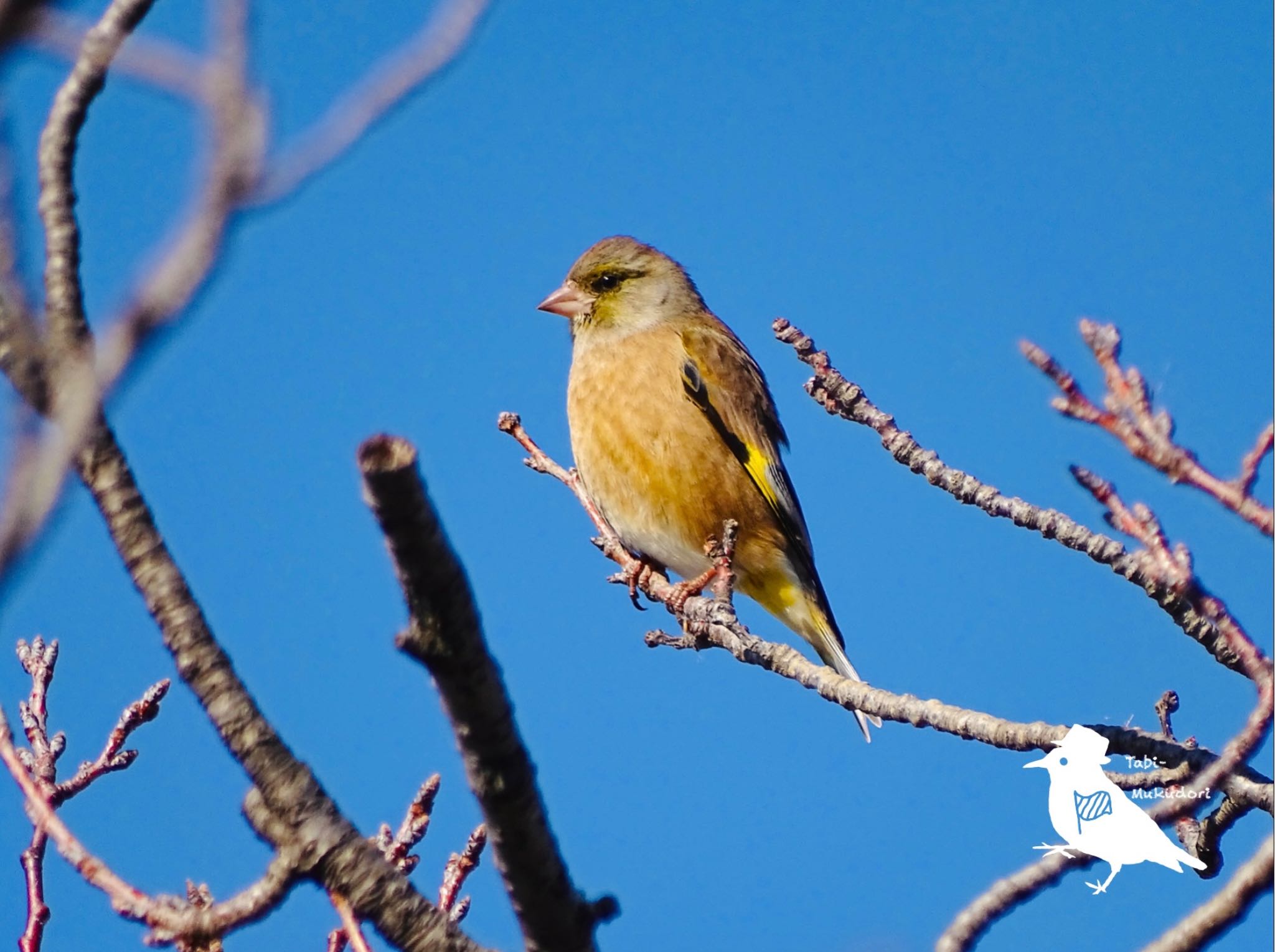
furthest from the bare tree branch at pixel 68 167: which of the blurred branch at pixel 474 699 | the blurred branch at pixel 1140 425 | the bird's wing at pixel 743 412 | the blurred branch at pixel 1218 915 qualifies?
the bird's wing at pixel 743 412

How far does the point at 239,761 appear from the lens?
2162 millimetres

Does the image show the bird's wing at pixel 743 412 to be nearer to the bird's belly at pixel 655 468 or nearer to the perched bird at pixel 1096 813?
the bird's belly at pixel 655 468

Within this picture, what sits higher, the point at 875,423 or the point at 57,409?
the point at 875,423

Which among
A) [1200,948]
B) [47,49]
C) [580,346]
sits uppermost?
[580,346]

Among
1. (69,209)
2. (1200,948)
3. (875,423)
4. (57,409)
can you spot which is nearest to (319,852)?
(57,409)

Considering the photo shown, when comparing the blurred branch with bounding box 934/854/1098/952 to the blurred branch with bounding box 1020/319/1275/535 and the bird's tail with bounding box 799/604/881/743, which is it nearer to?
the blurred branch with bounding box 1020/319/1275/535

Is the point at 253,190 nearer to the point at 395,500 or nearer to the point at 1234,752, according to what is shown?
the point at 395,500

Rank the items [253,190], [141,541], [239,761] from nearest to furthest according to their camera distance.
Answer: [253,190]
[141,541]
[239,761]

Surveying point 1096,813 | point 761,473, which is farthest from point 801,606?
point 1096,813

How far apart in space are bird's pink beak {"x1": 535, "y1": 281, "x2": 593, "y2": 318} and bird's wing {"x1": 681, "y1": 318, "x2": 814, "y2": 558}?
61 cm

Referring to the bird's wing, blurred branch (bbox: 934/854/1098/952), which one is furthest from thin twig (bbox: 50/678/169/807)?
the bird's wing

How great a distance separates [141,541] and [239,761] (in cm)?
39

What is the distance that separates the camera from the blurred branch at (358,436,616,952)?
1.90m

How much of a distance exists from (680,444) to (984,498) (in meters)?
3.15
